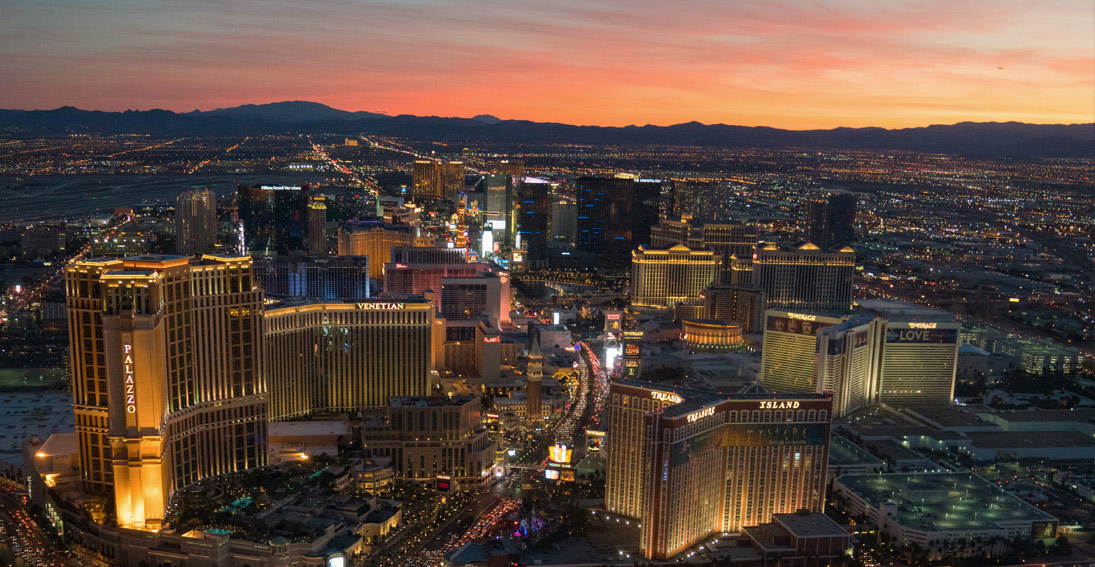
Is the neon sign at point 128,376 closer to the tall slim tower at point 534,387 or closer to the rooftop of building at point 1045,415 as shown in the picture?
the tall slim tower at point 534,387

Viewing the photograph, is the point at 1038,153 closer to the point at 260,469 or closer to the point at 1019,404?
the point at 1019,404

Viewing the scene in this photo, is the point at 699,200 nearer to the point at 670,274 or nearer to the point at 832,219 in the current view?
the point at 832,219

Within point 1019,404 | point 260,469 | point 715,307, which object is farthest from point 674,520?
point 715,307

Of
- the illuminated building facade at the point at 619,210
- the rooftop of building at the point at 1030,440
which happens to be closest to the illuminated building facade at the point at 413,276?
the rooftop of building at the point at 1030,440

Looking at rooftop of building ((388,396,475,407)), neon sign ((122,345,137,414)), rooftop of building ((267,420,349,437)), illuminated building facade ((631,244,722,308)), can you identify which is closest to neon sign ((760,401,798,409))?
rooftop of building ((388,396,475,407))

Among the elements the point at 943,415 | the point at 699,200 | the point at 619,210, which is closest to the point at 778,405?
the point at 943,415

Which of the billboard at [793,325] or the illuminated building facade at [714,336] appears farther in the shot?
the illuminated building facade at [714,336]
